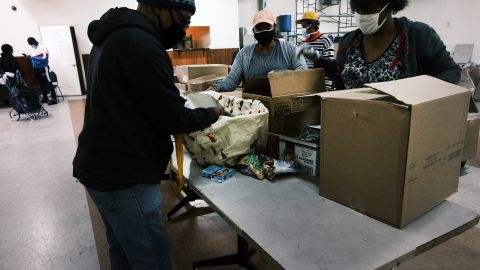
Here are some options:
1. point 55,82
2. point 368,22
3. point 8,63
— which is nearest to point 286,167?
point 368,22

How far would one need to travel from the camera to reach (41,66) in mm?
7160

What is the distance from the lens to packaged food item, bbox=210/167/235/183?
1.16 metres

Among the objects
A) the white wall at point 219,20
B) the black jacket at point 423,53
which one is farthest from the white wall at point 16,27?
the black jacket at point 423,53

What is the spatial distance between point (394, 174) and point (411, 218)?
156 millimetres

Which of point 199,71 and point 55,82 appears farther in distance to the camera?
point 55,82

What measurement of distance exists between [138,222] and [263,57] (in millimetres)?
1530

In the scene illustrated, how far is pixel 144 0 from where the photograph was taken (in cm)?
95

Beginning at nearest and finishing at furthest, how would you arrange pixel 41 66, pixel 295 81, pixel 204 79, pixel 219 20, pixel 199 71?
pixel 295 81, pixel 204 79, pixel 199 71, pixel 41 66, pixel 219 20

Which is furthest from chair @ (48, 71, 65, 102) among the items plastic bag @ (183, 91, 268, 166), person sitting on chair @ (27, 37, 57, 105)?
plastic bag @ (183, 91, 268, 166)

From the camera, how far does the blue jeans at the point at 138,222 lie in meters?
0.95

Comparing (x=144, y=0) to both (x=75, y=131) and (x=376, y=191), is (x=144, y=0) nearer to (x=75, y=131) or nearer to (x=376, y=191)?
(x=376, y=191)

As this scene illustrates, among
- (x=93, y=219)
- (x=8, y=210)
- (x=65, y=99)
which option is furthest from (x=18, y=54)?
(x=93, y=219)

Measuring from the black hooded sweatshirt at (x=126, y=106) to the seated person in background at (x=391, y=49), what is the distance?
838 millimetres

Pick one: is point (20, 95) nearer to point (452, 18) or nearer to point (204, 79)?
point (204, 79)
